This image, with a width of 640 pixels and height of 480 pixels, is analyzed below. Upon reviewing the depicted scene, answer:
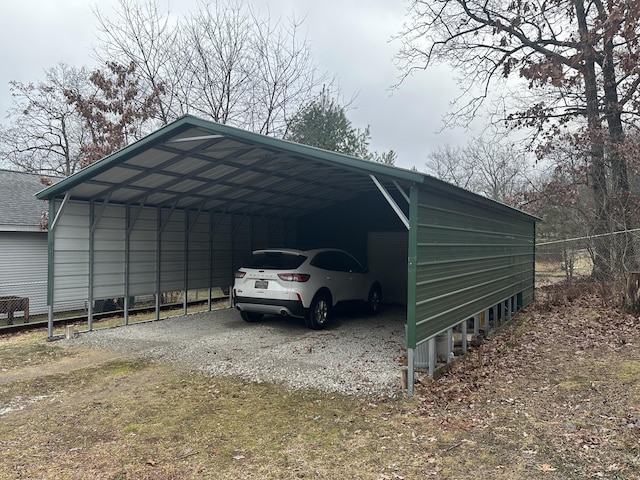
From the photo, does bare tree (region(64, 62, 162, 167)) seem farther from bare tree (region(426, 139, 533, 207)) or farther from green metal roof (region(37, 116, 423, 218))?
bare tree (region(426, 139, 533, 207))

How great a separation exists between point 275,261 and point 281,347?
1.77 metres

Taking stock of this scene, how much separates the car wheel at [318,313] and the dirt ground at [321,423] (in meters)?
2.88

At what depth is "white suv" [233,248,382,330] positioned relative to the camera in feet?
26.3

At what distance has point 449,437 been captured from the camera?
3879 millimetres

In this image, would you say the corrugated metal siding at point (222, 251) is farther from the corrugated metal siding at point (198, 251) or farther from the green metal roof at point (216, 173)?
the green metal roof at point (216, 173)

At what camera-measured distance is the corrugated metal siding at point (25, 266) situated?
11.2m

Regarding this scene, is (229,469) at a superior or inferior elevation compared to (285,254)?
inferior

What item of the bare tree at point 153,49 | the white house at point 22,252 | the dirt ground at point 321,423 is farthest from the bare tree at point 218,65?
the dirt ground at point 321,423

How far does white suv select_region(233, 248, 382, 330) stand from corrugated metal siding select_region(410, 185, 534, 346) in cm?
278

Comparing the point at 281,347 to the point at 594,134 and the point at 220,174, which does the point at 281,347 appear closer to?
the point at 220,174

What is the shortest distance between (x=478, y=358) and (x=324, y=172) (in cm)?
463

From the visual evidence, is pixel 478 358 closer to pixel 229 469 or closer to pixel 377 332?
pixel 377 332

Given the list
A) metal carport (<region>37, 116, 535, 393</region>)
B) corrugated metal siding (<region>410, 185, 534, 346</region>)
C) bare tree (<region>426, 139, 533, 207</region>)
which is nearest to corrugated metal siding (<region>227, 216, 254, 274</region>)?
metal carport (<region>37, 116, 535, 393</region>)

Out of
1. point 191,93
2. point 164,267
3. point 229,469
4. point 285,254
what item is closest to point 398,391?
point 229,469
